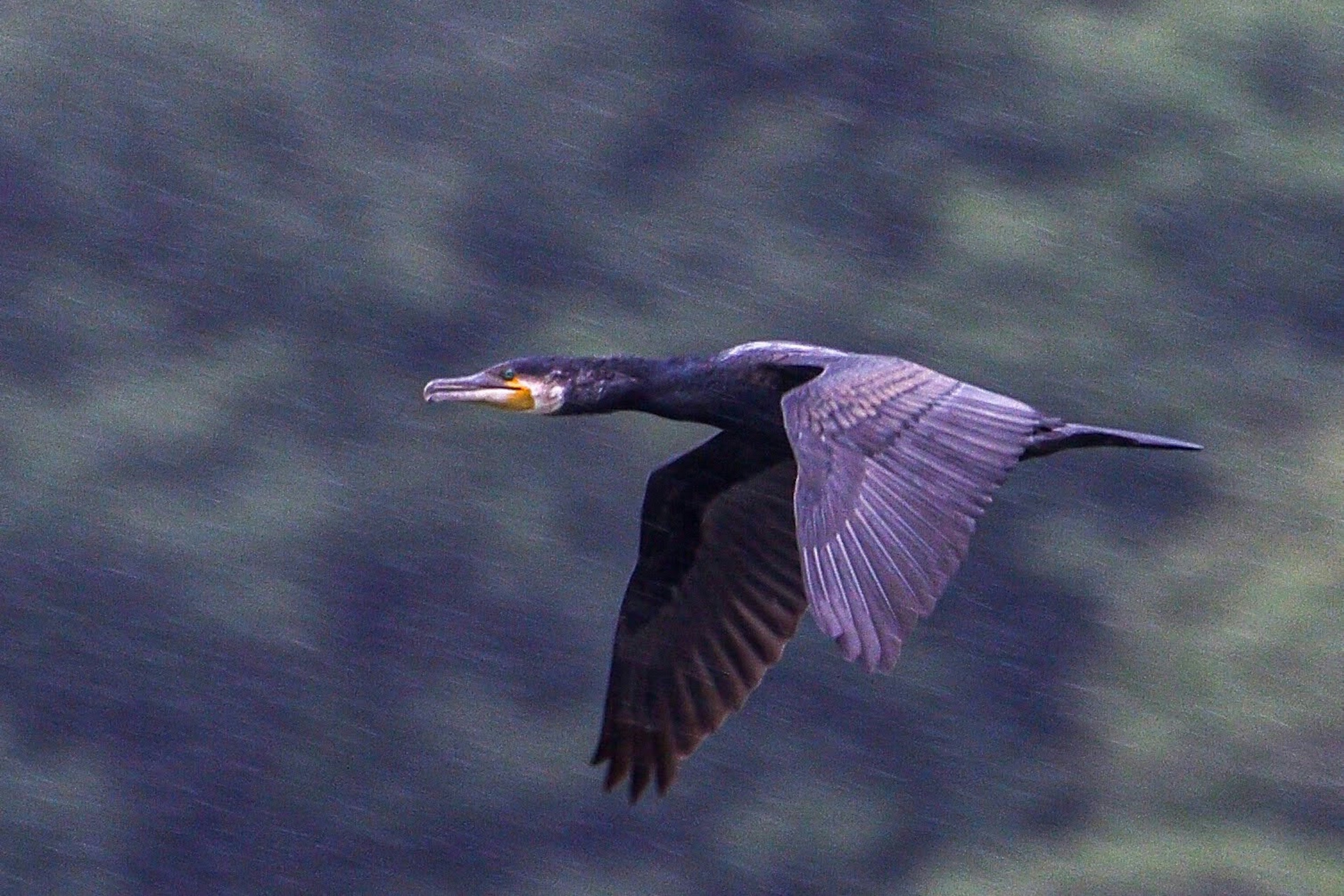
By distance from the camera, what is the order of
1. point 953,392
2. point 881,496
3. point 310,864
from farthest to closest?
point 310,864, point 953,392, point 881,496

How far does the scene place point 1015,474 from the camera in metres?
8.69

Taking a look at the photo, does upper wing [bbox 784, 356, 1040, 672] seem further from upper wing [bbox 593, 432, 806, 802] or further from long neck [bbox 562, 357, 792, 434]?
upper wing [bbox 593, 432, 806, 802]

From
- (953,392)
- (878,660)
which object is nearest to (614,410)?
(953,392)

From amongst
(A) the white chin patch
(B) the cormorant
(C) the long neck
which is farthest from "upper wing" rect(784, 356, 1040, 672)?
(A) the white chin patch

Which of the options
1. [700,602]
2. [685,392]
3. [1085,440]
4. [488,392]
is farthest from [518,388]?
[1085,440]

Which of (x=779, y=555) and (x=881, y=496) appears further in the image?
(x=779, y=555)

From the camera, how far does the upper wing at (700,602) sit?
4.77 metres

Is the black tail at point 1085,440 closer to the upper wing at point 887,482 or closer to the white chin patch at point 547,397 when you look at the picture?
the upper wing at point 887,482

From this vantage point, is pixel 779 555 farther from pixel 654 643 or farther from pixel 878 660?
pixel 878 660

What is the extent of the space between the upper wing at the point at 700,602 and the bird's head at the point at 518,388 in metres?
0.30

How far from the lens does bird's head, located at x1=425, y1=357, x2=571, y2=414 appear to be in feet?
15.3

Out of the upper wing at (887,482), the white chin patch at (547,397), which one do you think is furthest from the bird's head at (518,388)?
the upper wing at (887,482)

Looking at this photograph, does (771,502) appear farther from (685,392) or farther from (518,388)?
(518,388)

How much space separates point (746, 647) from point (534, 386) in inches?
25.8
